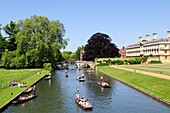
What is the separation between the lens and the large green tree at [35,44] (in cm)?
8931

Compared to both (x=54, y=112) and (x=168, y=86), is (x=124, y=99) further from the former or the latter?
(x=54, y=112)

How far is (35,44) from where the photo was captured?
90625mm

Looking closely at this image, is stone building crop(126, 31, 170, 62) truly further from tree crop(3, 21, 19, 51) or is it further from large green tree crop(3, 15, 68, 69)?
tree crop(3, 21, 19, 51)

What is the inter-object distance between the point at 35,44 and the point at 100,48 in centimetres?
4484

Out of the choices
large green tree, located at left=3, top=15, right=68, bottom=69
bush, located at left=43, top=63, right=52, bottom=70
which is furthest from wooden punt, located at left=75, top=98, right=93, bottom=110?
bush, located at left=43, top=63, right=52, bottom=70

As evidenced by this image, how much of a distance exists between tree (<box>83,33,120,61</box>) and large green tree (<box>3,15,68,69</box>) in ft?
113

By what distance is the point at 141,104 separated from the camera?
32406mm

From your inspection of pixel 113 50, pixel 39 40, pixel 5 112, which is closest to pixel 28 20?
pixel 39 40

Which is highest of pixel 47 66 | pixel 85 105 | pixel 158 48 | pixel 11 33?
pixel 11 33

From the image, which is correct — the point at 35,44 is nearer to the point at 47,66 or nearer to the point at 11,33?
the point at 47,66

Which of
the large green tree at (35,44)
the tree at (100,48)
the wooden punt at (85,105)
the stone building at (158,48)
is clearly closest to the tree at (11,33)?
the large green tree at (35,44)

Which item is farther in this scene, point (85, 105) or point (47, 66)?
point (47, 66)

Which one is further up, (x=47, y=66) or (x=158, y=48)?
(x=158, y=48)

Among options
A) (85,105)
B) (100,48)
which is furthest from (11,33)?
(85,105)
